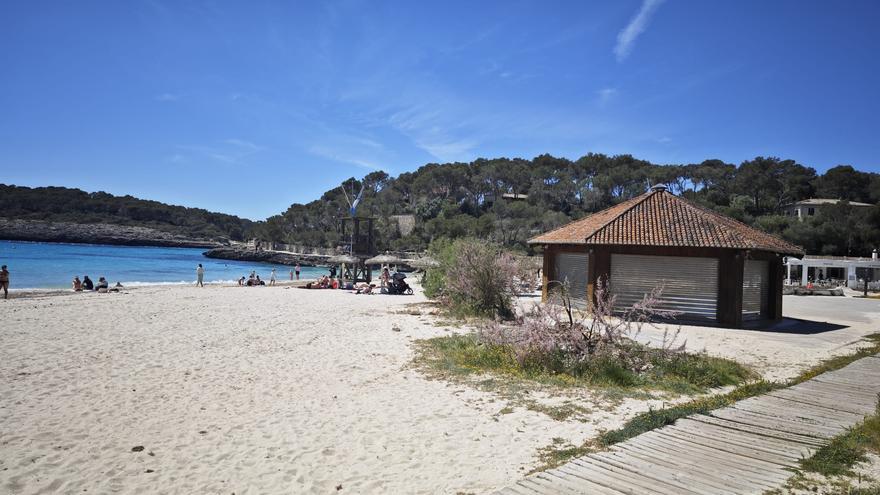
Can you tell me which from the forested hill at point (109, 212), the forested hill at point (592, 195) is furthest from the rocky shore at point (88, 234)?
the forested hill at point (592, 195)

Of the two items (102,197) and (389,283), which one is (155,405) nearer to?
(389,283)

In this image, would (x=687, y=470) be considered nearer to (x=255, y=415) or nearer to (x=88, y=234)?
(x=255, y=415)

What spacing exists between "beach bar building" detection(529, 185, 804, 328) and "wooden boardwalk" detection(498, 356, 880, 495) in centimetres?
927

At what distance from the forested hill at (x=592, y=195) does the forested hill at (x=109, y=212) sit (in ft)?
186

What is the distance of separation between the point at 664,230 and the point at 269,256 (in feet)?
263

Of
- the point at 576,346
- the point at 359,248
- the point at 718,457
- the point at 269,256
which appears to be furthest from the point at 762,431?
the point at 269,256

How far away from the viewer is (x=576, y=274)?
1825 cm

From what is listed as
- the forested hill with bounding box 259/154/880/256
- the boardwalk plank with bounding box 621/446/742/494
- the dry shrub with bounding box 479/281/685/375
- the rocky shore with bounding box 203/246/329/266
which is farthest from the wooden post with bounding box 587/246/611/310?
the rocky shore with bounding box 203/246/329/266

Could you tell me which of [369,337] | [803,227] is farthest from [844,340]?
[803,227]

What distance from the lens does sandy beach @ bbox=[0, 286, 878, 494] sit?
15.3ft

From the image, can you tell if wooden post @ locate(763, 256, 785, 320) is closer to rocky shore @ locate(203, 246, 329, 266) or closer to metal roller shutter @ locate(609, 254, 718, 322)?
metal roller shutter @ locate(609, 254, 718, 322)

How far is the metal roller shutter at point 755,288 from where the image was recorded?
655 inches

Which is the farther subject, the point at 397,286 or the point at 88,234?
the point at 88,234

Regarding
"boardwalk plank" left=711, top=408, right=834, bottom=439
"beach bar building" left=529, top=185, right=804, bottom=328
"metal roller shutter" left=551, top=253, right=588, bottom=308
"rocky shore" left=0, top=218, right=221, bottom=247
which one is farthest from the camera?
"rocky shore" left=0, top=218, right=221, bottom=247
